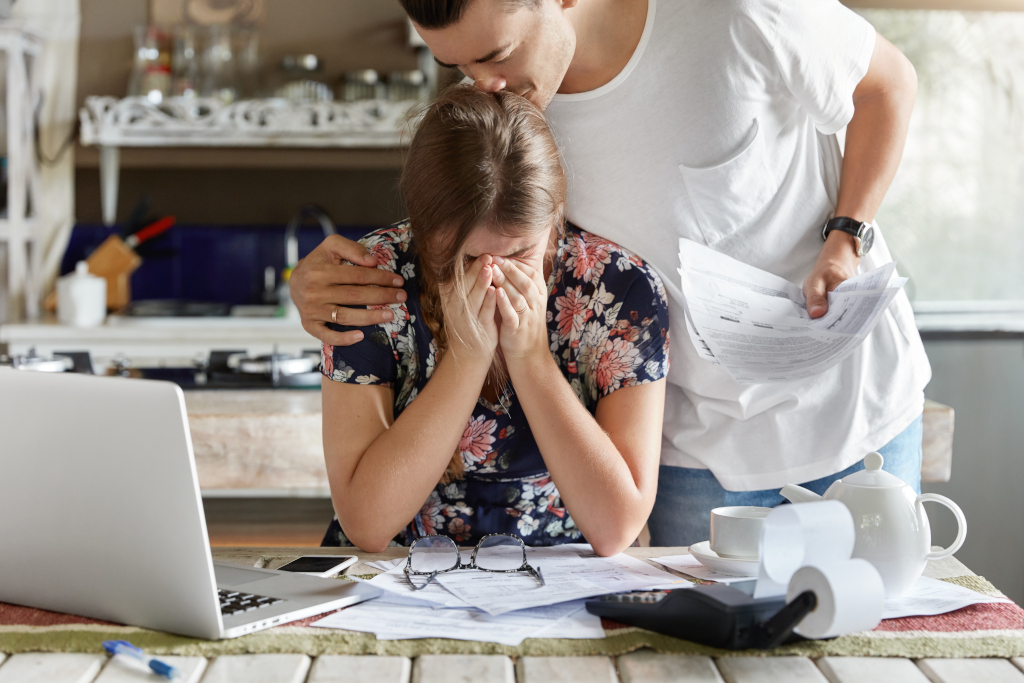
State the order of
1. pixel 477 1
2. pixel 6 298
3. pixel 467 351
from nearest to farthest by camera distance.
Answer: pixel 477 1 → pixel 467 351 → pixel 6 298

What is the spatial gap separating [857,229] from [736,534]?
1.47 ft

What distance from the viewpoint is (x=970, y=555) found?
8.93ft

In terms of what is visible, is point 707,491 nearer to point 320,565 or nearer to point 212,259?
point 320,565

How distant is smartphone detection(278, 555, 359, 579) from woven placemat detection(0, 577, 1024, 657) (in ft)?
0.46

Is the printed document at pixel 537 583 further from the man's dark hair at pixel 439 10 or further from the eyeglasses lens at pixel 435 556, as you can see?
the man's dark hair at pixel 439 10

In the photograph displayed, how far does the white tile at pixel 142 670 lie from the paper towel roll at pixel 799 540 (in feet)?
1.53

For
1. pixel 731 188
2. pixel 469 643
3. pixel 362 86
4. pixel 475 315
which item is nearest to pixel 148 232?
pixel 362 86

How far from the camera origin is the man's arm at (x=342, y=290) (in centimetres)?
112

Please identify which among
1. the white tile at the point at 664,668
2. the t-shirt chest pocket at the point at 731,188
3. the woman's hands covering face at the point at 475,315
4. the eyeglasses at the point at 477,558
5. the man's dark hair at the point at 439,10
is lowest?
the eyeglasses at the point at 477,558

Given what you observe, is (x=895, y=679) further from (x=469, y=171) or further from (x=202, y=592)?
(x=469, y=171)

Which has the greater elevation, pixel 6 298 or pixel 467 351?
pixel 467 351

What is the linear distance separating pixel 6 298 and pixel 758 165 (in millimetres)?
2879

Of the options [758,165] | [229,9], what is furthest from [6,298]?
[758,165]

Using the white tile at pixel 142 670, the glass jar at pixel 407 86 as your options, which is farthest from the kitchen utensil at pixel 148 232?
the white tile at pixel 142 670
